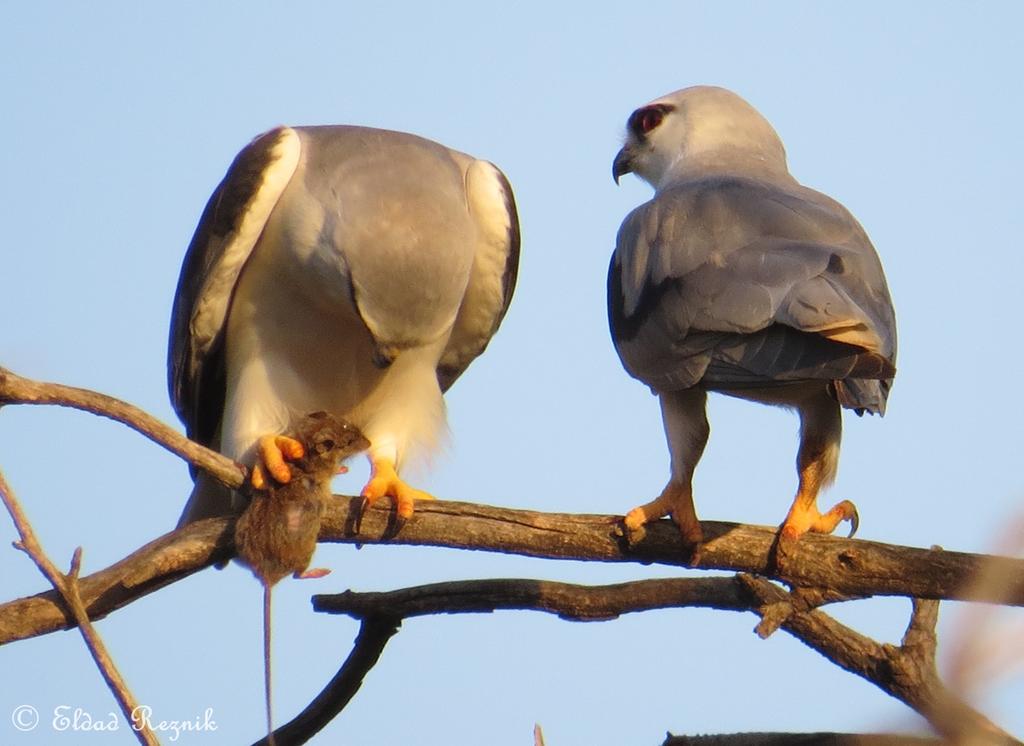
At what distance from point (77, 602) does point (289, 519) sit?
130 centimetres

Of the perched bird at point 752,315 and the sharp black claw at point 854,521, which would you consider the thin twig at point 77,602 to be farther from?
the sharp black claw at point 854,521

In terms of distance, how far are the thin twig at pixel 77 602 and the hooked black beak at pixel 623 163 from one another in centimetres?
422

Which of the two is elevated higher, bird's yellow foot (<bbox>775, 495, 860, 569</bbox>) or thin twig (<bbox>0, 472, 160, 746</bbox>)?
bird's yellow foot (<bbox>775, 495, 860, 569</bbox>)

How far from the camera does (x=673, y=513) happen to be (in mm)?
5152

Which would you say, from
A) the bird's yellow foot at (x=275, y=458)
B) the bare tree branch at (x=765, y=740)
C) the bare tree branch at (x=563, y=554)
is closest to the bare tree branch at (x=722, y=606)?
the bare tree branch at (x=563, y=554)

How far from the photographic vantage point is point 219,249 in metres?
6.25

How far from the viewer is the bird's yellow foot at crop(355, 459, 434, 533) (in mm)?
5234

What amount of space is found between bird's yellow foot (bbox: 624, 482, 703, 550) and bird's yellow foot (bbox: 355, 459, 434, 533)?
2.67 ft

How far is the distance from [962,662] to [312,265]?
410 cm

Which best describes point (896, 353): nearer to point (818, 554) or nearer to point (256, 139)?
point (818, 554)

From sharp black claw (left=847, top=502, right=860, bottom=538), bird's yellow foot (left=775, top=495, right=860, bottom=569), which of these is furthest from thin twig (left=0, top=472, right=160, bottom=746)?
sharp black claw (left=847, top=502, right=860, bottom=538)

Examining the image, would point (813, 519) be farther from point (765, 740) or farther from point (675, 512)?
point (765, 740)

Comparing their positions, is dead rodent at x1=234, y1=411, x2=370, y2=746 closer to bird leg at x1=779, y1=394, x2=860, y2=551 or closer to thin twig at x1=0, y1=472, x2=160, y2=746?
thin twig at x1=0, y1=472, x2=160, y2=746

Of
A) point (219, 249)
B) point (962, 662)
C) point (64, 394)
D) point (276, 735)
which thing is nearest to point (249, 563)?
point (276, 735)
